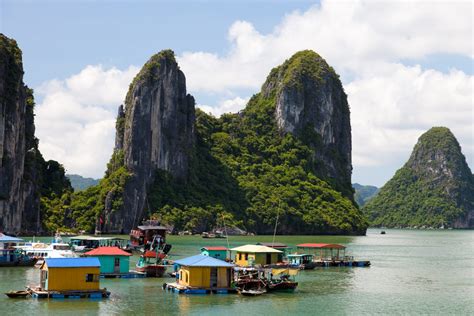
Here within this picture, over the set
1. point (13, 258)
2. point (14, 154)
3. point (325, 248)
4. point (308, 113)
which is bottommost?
point (13, 258)

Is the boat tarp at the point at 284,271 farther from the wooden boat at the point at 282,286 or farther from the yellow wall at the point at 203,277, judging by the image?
the yellow wall at the point at 203,277

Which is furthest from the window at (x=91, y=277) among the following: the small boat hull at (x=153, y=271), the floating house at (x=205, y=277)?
the small boat hull at (x=153, y=271)

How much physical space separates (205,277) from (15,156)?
83.4 metres

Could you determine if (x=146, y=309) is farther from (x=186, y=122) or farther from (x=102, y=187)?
(x=186, y=122)

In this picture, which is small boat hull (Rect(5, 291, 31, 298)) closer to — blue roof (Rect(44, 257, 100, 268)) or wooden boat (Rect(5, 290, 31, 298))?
wooden boat (Rect(5, 290, 31, 298))

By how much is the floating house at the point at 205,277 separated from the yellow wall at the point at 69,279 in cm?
602

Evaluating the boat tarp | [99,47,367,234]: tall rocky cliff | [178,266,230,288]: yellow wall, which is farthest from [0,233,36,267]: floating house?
[99,47,367,234]: tall rocky cliff

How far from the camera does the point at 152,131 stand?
15688cm

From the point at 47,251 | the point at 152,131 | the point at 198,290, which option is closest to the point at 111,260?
the point at 198,290

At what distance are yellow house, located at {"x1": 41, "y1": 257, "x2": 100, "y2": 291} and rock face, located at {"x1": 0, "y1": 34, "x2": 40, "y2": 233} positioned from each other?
74967 millimetres

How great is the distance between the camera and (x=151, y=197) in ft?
506

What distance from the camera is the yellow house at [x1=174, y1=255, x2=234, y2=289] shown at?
45.7 metres

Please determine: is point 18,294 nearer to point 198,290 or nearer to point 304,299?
point 198,290

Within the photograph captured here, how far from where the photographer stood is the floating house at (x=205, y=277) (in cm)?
4528
